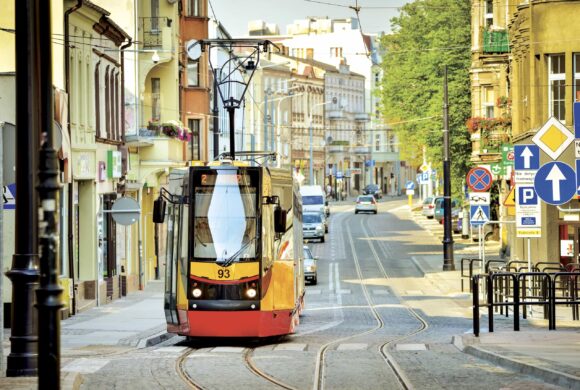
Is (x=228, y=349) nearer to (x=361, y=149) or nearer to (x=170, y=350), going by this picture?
(x=170, y=350)

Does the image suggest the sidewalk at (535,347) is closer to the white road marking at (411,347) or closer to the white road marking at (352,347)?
the white road marking at (411,347)

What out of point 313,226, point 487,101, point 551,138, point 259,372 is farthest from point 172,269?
point 313,226

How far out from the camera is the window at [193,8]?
61156 millimetres

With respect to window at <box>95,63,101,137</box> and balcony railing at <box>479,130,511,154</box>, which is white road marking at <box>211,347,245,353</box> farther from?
balcony railing at <box>479,130,511,154</box>

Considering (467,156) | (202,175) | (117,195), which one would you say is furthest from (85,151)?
(467,156)

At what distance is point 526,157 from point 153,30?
27.8 meters

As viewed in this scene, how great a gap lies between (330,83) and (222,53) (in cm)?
7765

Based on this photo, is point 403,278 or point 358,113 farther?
point 358,113

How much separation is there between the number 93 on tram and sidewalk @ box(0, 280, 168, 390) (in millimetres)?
1527

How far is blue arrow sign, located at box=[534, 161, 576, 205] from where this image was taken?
19.2 m

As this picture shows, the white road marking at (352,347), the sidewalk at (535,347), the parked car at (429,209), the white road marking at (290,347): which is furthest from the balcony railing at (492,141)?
the parked car at (429,209)

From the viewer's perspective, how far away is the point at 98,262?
36469 mm

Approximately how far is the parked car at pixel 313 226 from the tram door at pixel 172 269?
50.9 m

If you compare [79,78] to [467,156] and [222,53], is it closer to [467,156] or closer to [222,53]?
[467,156]
